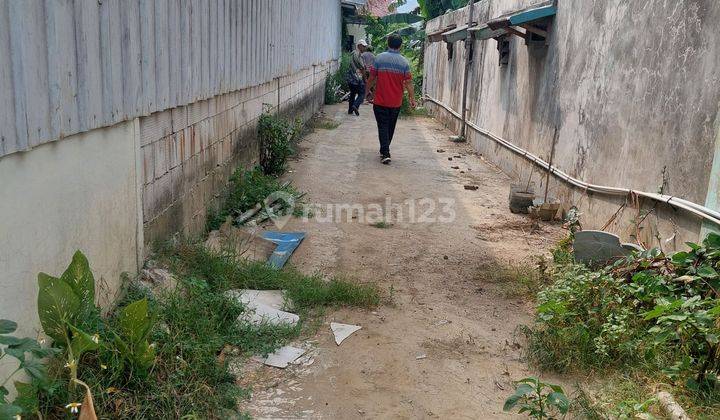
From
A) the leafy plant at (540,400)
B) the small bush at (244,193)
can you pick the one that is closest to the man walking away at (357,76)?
the small bush at (244,193)

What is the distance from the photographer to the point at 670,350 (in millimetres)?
3201

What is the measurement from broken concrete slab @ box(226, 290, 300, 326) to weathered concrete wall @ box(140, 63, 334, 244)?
0.70 meters

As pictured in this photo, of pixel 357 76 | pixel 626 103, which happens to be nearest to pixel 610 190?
pixel 626 103

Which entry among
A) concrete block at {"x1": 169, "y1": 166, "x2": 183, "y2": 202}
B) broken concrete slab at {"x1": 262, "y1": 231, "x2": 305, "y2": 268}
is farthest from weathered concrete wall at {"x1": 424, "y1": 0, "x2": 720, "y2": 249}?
concrete block at {"x1": 169, "y1": 166, "x2": 183, "y2": 202}

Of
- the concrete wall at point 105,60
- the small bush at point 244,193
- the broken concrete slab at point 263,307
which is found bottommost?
the broken concrete slab at point 263,307

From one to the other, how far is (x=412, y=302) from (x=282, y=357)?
4.09 feet

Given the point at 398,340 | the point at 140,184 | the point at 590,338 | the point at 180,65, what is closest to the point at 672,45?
the point at 590,338

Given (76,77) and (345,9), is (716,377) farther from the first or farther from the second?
(345,9)

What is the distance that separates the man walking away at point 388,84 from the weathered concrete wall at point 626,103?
1669 mm

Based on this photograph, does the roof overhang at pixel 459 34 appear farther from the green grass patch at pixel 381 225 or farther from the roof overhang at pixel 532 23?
the green grass patch at pixel 381 225

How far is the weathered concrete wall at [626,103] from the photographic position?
4.20m

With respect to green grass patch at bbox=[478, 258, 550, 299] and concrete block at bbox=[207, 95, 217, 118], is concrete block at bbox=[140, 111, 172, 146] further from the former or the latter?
green grass patch at bbox=[478, 258, 550, 299]

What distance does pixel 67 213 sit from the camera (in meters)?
2.70

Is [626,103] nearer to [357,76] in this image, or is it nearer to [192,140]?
[192,140]
